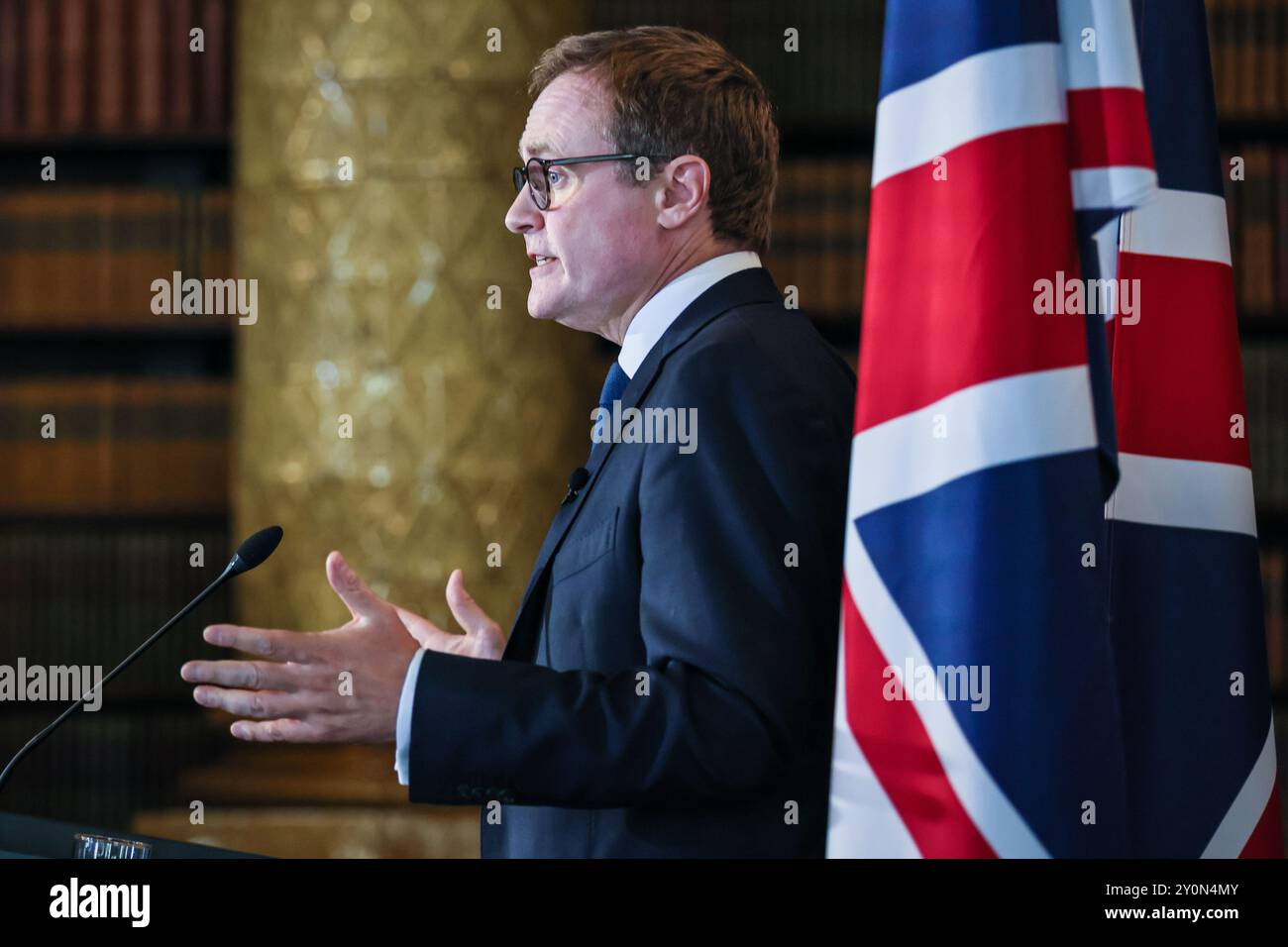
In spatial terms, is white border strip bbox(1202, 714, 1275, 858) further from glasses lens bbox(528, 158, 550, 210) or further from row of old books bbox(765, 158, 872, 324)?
row of old books bbox(765, 158, 872, 324)

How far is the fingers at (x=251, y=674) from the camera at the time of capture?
3.43ft

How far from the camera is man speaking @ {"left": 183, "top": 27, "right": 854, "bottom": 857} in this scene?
3.54ft

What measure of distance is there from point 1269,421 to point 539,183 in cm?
236

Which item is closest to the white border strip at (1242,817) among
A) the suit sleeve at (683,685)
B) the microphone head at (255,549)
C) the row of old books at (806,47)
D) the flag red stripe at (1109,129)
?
the suit sleeve at (683,685)

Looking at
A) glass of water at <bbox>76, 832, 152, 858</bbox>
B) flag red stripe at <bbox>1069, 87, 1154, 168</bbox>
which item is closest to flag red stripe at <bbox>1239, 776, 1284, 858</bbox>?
flag red stripe at <bbox>1069, 87, 1154, 168</bbox>

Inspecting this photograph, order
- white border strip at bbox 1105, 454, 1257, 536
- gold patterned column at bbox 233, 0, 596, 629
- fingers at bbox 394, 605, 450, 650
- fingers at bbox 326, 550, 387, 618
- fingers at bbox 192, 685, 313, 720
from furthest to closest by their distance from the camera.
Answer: gold patterned column at bbox 233, 0, 596, 629 → fingers at bbox 394, 605, 450, 650 → white border strip at bbox 1105, 454, 1257, 536 → fingers at bbox 326, 550, 387, 618 → fingers at bbox 192, 685, 313, 720

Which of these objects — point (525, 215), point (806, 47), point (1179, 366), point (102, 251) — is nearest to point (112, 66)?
point (102, 251)

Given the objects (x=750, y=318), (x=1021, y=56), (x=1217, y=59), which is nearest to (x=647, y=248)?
(x=750, y=318)

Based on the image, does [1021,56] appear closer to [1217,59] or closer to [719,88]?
[719,88]

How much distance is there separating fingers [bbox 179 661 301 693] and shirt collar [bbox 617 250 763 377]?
0.44 meters

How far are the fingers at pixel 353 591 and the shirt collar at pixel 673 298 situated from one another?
342 millimetres

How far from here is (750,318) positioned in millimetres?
1242

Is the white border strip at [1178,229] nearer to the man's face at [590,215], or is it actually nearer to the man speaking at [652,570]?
the man speaking at [652,570]

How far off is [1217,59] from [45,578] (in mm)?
2957
